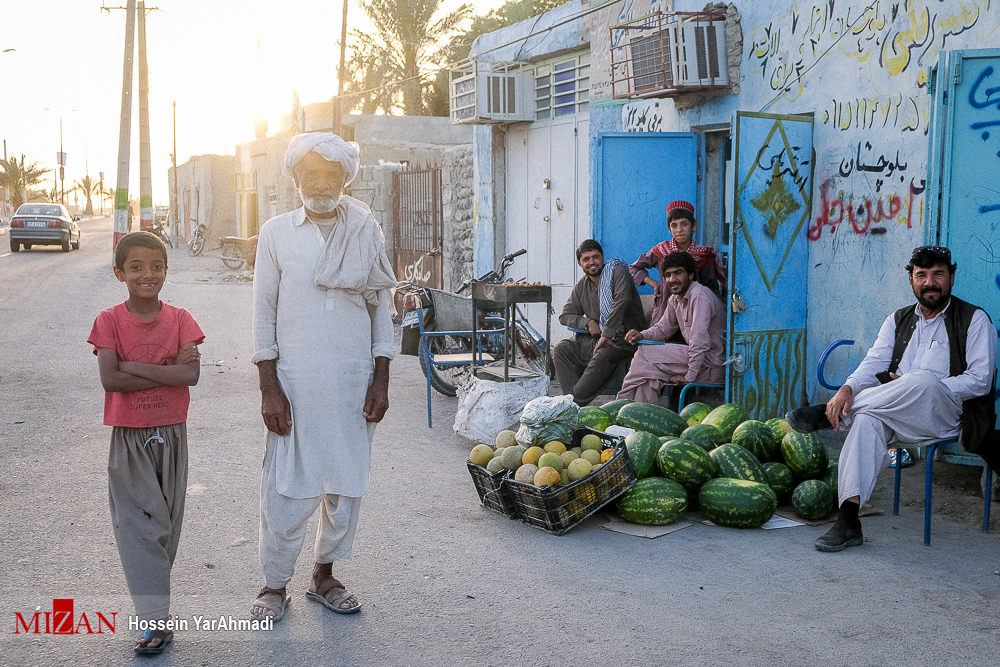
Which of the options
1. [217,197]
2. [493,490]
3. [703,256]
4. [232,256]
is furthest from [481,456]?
[217,197]

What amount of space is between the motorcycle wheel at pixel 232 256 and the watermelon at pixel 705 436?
21.4 metres

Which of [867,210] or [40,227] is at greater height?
[40,227]

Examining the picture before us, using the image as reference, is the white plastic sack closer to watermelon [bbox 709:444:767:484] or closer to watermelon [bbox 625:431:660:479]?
watermelon [bbox 625:431:660:479]

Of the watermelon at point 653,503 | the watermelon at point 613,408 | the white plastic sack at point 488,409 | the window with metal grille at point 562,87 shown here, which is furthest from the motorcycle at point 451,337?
the window with metal grille at point 562,87

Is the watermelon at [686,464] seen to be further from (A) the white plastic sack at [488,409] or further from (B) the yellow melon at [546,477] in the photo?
(A) the white plastic sack at [488,409]

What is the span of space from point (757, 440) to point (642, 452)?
28.4 inches

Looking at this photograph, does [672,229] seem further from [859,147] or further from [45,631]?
[45,631]

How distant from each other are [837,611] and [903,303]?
11.2 feet

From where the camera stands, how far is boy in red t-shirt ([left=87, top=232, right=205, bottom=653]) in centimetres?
330

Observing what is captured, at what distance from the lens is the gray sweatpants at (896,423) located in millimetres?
4500

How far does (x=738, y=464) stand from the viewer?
16.6ft

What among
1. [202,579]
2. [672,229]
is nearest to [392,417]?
[672,229]

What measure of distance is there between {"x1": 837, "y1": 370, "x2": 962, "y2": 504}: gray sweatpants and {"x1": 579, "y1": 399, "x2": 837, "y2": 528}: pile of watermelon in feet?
1.46

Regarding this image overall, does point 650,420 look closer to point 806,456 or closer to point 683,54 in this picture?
point 806,456
